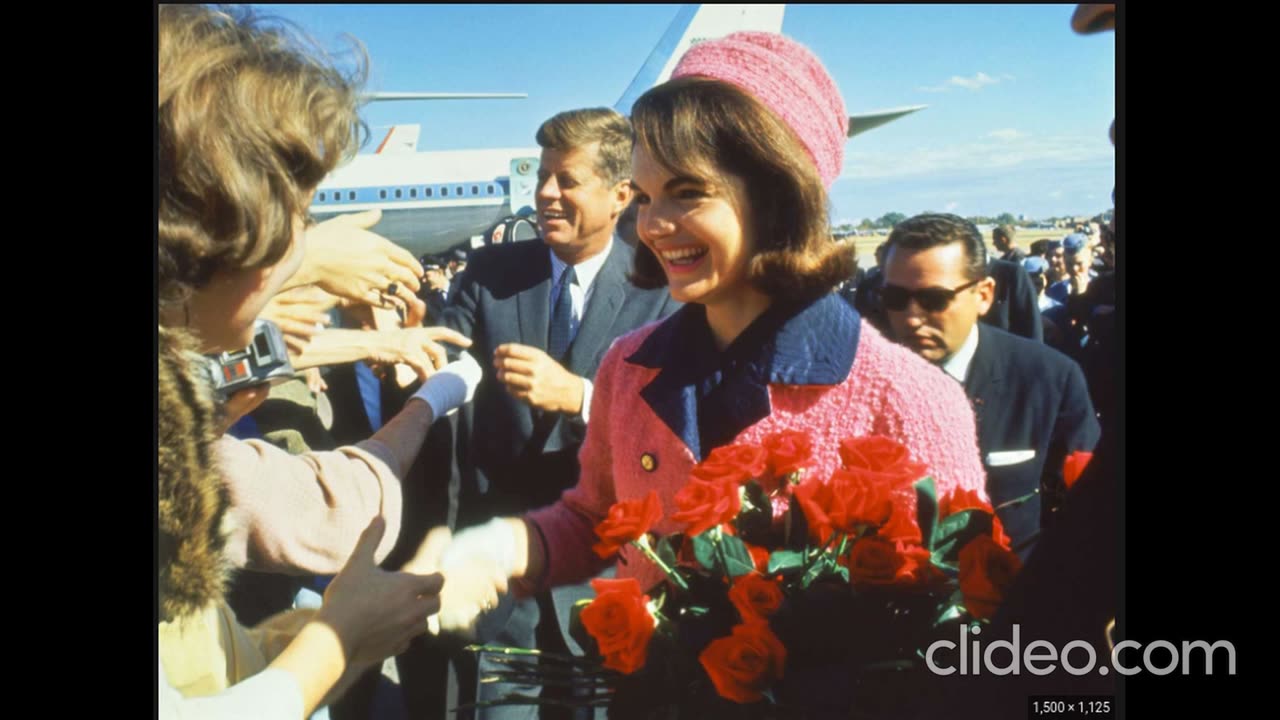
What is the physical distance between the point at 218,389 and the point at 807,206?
3.15ft

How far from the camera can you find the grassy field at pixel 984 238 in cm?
159

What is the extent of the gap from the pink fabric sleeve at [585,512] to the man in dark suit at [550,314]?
0.46 m

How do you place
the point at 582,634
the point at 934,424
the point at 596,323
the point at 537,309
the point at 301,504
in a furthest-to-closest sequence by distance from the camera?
the point at 537,309, the point at 596,323, the point at 301,504, the point at 934,424, the point at 582,634

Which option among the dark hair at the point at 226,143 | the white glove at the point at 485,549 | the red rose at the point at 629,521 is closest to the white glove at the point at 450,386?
the white glove at the point at 485,549

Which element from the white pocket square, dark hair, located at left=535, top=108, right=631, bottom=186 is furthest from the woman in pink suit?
dark hair, located at left=535, top=108, right=631, bottom=186

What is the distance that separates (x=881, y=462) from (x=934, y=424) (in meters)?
0.31

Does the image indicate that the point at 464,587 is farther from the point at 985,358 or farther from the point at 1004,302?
the point at 1004,302

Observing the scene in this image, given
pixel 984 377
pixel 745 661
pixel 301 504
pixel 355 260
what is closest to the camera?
pixel 745 661

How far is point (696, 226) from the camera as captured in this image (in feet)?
4.50

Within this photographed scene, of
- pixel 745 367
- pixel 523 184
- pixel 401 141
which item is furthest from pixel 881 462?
pixel 401 141

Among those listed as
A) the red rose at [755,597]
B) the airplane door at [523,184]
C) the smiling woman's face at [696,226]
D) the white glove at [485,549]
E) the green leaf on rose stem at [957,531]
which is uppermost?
the airplane door at [523,184]

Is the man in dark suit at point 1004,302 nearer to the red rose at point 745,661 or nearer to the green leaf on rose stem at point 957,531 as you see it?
the green leaf on rose stem at point 957,531
